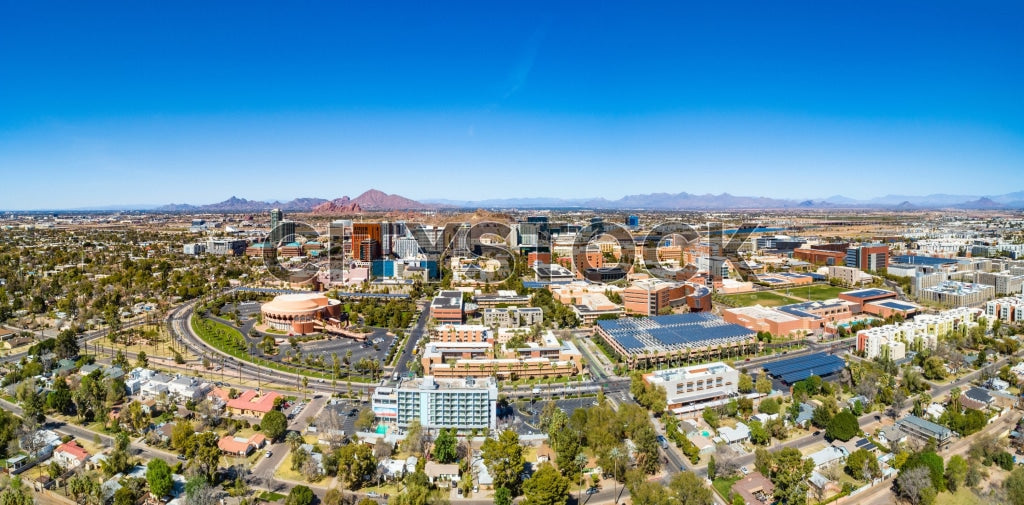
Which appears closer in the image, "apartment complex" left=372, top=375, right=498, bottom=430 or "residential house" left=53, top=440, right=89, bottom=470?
"residential house" left=53, top=440, right=89, bottom=470

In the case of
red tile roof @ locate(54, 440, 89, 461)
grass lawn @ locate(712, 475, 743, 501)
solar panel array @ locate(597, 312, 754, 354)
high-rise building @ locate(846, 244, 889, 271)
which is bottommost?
grass lawn @ locate(712, 475, 743, 501)

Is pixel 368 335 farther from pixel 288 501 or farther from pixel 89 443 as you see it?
pixel 288 501

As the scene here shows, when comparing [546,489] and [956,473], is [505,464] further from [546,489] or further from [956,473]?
[956,473]

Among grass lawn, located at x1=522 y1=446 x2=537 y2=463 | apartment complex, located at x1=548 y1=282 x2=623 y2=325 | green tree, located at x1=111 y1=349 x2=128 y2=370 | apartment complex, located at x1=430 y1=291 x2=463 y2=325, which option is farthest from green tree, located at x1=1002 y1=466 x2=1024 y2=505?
green tree, located at x1=111 y1=349 x2=128 y2=370

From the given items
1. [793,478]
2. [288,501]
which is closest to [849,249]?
[793,478]

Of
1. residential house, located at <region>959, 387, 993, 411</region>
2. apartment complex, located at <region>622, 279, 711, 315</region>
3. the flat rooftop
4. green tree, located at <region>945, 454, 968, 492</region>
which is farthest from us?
the flat rooftop

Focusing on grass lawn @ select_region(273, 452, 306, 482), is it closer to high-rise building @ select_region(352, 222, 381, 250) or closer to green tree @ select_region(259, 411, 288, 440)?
green tree @ select_region(259, 411, 288, 440)
